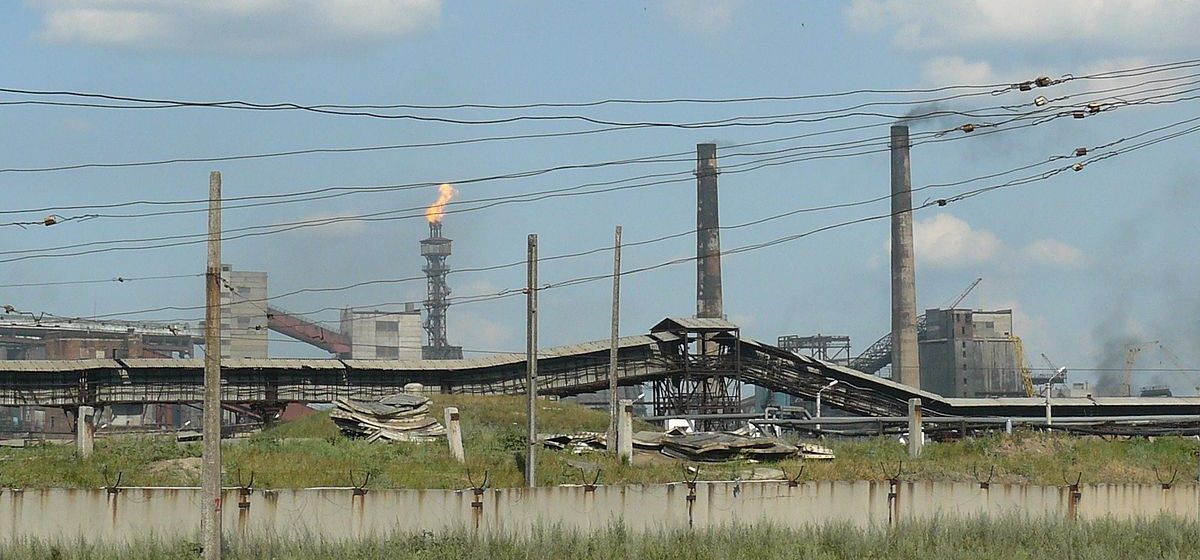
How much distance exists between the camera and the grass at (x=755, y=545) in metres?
19.9

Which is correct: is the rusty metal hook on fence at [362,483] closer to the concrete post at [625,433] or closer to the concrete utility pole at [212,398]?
the concrete utility pole at [212,398]

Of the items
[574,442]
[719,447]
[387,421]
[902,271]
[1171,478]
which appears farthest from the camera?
[902,271]

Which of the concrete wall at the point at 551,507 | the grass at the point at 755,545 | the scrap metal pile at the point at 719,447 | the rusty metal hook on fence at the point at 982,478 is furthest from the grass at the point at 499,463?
the grass at the point at 755,545

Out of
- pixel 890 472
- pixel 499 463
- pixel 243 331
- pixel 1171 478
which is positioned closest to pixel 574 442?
pixel 499 463

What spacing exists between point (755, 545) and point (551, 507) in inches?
146

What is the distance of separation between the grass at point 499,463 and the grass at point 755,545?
4035 mm

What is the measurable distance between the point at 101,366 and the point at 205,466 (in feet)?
155

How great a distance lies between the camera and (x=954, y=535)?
75.4 feet

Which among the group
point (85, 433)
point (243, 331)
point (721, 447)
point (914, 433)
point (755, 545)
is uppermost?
point (243, 331)

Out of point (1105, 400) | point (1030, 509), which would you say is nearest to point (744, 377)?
point (1105, 400)

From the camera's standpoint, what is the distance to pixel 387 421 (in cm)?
3584

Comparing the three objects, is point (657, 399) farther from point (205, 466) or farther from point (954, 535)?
point (205, 466)

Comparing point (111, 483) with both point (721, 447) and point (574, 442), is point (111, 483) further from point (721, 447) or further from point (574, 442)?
point (721, 447)

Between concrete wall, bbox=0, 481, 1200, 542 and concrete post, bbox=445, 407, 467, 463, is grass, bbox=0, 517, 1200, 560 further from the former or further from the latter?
concrete post, bbox=445, 407, 467, 463
